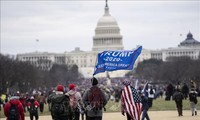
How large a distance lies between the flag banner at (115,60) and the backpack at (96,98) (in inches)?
66.5

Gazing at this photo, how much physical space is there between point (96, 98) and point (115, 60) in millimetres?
2059

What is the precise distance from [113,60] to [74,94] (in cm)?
189

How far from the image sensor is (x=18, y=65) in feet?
332

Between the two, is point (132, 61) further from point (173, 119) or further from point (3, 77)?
point (3, 77)

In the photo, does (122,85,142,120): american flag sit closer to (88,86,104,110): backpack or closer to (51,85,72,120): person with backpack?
(88,86,104,110): backpack

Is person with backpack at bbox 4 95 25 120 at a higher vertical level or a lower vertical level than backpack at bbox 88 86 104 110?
lower

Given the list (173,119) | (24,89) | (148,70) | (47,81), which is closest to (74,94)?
(173,119)

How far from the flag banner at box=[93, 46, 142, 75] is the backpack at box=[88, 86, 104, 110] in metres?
1.69

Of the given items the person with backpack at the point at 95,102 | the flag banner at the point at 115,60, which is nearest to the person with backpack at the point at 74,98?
the flag banner at the point at 115,60

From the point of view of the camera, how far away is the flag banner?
21859 mm

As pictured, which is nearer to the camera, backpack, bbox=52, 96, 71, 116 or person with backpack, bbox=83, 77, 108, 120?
backpack, bbox=52, 96, 71, 116

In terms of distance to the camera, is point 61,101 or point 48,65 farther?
point 48,65

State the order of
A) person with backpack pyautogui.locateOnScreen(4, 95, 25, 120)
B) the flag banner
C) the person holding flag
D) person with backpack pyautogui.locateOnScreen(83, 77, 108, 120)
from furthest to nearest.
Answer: the flag banner < the person holding flag < person with backpack pyautogui.locateOnScreen(83, 77, 108, 120) < person with backpack pyautogui.locateOnScreen(4, 95, 25, 120)

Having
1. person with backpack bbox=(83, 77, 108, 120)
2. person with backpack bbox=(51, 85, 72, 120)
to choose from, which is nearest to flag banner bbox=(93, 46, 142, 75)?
person with backpack bbox=(83, 77, 108, 120)
